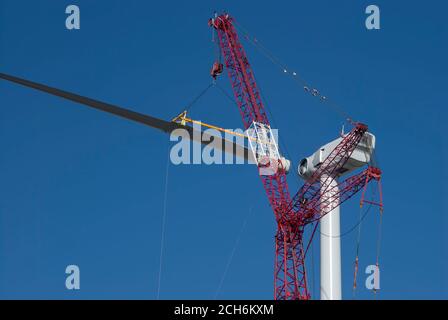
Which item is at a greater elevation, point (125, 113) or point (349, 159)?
point (349, 159)

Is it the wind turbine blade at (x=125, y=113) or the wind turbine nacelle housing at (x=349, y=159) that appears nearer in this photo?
the wind turbine blade at (x=125, y=113)

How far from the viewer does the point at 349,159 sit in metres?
112

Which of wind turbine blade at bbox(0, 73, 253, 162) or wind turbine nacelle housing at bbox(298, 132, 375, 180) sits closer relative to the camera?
wind turbine blade at bbox(0, 73, 253, 162)

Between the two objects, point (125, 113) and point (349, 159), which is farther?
A: point (349, 159)

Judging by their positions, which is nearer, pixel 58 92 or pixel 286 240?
pixel 58 92

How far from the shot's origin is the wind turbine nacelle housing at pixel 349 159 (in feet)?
369

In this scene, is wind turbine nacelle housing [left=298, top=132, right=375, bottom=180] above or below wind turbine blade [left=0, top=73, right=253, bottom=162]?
above

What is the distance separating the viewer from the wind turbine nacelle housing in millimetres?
112500

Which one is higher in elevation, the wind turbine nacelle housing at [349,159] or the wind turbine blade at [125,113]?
the wind turbine nacelle housing at [349,159]
